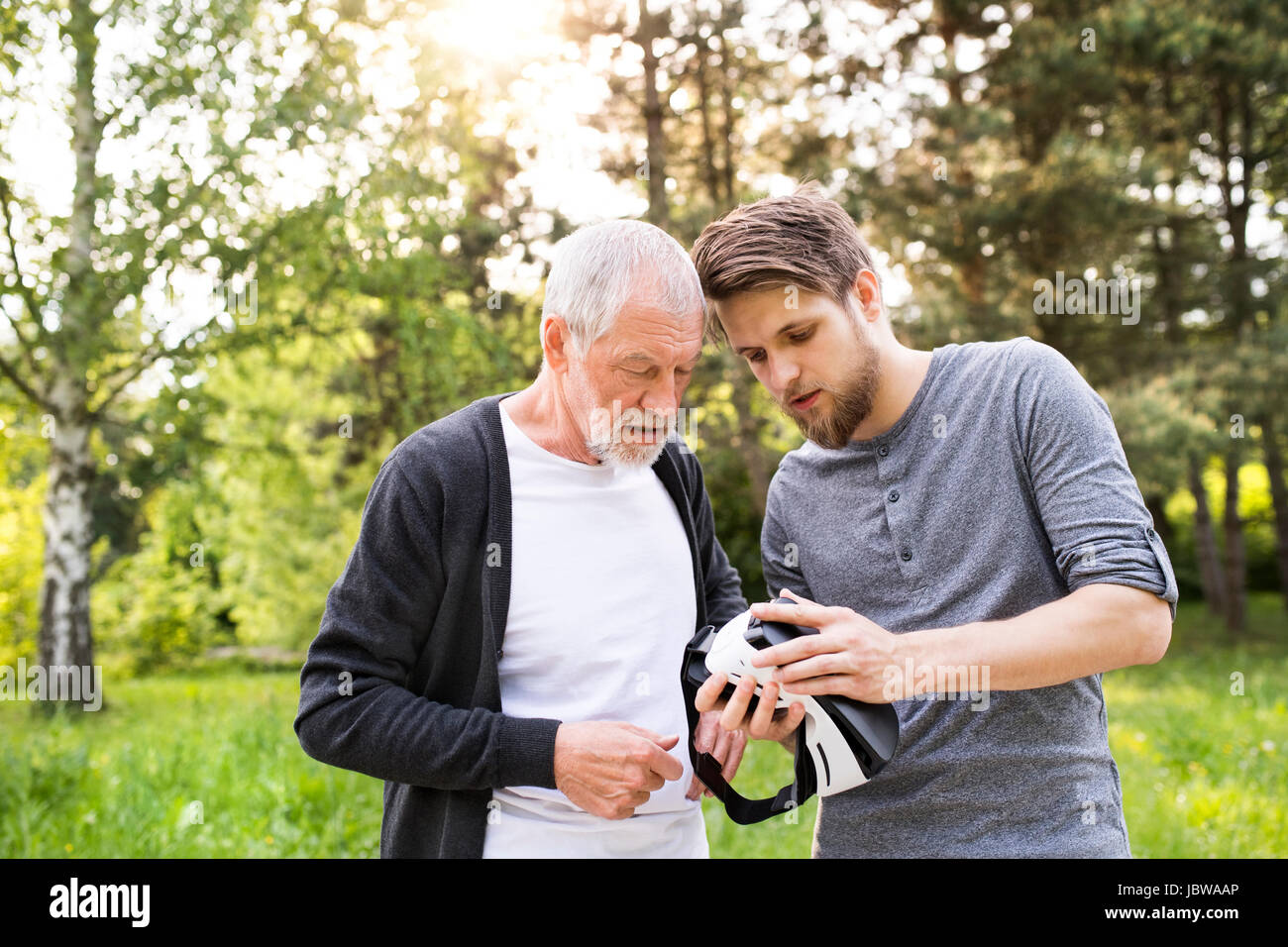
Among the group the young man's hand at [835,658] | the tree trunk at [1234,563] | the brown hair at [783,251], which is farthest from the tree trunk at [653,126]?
the tree trunk at [1234,563]

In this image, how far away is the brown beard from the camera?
2027 millimetres

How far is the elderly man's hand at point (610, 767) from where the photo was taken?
1.78m

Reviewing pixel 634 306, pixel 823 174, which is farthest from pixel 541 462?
pixel 823 174

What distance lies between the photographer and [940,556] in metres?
1.93

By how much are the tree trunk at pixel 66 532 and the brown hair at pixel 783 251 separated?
10.2 metres

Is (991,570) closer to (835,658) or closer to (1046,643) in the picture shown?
(1046,643)

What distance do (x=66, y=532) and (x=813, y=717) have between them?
10.9m

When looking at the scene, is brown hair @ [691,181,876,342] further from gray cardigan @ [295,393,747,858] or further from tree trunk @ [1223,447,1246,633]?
tree trunk @ [1223,447,1246,633]

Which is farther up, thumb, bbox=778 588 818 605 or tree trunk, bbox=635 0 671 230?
tree trunk, bbox=635 0 671 230

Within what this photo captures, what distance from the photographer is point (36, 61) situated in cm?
970

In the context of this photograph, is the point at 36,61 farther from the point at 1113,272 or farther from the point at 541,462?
the point at 1113,272

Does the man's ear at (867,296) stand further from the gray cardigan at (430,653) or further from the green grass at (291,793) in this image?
the green grass at (291,793)

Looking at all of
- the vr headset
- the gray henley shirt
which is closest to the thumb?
the vr headset
